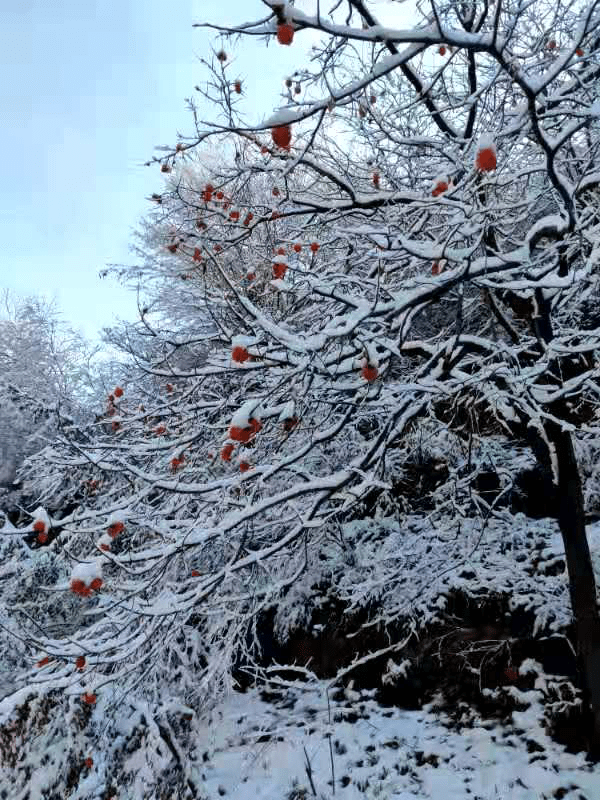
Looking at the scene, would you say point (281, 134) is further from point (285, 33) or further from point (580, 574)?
point (580, 574)

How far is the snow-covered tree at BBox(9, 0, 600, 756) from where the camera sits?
94.2 inches

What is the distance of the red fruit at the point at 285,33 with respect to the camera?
152cm

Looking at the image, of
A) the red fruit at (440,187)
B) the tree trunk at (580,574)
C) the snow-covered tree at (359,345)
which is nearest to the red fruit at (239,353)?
the snow-covered tree at (359,345)

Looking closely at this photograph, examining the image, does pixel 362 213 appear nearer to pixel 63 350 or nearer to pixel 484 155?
pixel 484 155

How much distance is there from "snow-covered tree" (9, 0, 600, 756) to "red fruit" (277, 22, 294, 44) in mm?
11

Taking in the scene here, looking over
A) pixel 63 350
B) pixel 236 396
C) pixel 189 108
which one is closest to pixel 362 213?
pixel 189 108

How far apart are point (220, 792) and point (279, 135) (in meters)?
5.40

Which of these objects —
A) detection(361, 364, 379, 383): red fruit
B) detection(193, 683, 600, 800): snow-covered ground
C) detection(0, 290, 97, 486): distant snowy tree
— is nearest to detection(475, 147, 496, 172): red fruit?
detection(361, 364, 379, 383): red fruit

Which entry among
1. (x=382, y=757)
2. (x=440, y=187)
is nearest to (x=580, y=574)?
(x=382, y=757)

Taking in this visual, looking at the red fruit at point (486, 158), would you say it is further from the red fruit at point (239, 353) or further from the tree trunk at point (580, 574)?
the tree trunk at point (580, 574)

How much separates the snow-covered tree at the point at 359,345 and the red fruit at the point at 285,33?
1 centimetres

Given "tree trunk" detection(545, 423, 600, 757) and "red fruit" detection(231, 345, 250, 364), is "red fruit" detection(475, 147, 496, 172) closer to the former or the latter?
"red fruit" detection(231, 345, 250, 364)

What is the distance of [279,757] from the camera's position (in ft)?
16.6

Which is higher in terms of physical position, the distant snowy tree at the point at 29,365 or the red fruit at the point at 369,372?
the distant snowy tree at the point at 29,365
